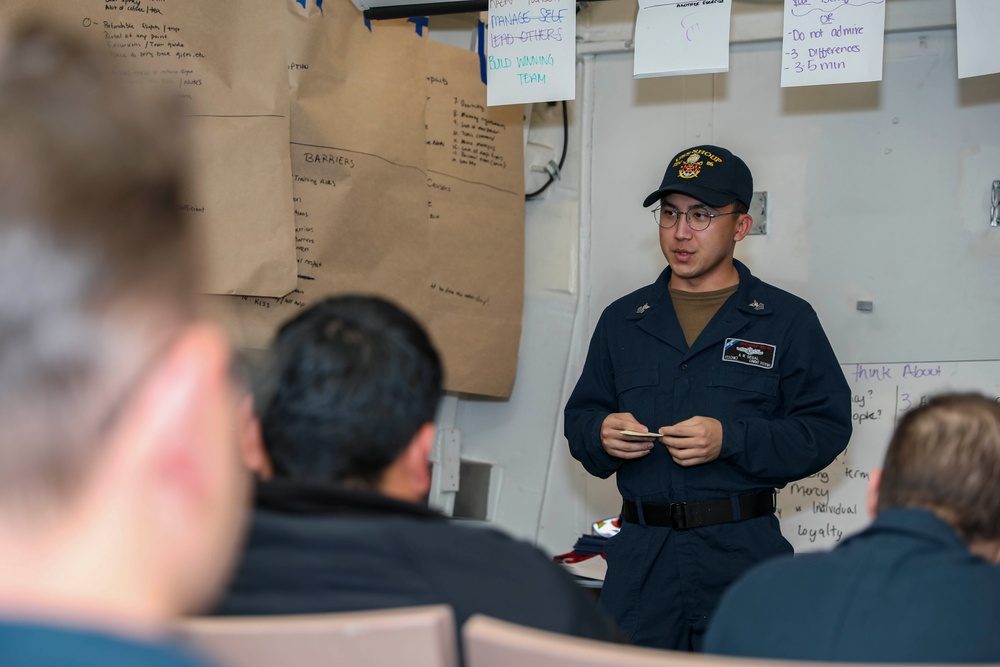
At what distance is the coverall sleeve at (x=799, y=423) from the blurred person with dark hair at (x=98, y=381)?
78.8 inches

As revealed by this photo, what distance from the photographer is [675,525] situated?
7.84 feet

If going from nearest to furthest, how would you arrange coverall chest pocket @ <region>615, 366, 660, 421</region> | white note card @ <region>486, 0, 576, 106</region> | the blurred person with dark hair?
the blurred person with dark hair → coverall chest pocket @ <region>615, 366, 660, 421</region> → white note card @ <region>486, 0, 576, 106</region>

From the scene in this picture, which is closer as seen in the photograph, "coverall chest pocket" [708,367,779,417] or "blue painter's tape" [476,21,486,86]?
"coverall chest pocket" [708,367,779,417]

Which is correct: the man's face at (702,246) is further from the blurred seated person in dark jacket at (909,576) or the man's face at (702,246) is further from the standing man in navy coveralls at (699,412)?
the blurred seated person in dark jacket at (909,576)

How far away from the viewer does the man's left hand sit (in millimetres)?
2291

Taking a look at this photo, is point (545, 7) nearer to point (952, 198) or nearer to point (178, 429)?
point (952, 198)

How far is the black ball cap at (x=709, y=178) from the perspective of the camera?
8.40 feet

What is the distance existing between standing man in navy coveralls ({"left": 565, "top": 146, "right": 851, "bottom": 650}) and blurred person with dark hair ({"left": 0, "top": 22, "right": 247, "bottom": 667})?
1964 mm

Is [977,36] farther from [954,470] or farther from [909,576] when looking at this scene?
[909,576]

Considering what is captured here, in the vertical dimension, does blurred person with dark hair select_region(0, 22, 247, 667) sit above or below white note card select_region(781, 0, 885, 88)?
below

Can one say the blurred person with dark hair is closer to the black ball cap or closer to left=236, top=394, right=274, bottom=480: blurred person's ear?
left=236, top=394, right=274, bottom=480: blurred person's ear

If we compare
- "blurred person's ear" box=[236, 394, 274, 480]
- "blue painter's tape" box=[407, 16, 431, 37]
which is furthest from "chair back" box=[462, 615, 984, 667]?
→ "blue painter's tape" box=[407, 16, 431, 37]

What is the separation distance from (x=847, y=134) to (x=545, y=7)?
1.01m

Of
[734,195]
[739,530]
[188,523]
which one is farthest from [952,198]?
[188,523]
